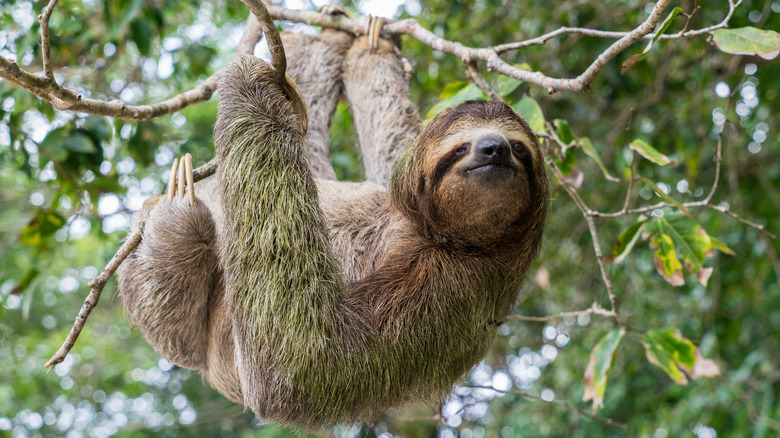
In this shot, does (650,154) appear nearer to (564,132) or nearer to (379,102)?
(564,132)

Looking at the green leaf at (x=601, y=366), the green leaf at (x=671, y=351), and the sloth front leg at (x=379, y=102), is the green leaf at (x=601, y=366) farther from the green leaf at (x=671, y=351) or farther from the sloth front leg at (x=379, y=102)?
the sloth front leg at (x=379, y=102)

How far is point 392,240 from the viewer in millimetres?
5023

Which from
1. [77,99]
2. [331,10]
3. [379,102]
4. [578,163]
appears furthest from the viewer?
[578,163]

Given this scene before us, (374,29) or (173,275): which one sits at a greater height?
(374,29)

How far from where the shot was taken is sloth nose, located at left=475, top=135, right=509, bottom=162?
166 inches

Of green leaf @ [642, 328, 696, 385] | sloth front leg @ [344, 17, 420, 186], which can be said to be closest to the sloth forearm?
sloth front leg @ [344, 17, 420, 186]

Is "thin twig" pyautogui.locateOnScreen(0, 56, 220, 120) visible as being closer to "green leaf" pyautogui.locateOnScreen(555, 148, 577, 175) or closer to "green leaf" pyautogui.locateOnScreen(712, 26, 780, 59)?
"green leaf" pyautogui.locateOnScreen(555, 148, 577, 175)

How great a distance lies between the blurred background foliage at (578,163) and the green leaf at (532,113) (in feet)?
2.06

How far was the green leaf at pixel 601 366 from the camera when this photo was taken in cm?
551

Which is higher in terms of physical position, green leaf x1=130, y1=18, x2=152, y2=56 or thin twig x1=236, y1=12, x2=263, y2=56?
thin twig x1=236, y1=12, x2=263, y2=56

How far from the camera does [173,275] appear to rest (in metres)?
5.02

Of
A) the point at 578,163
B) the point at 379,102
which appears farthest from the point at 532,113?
the point at 578,163

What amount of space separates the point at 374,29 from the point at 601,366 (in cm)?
404

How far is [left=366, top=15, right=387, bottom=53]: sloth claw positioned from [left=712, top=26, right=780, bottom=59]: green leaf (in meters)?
3.34
